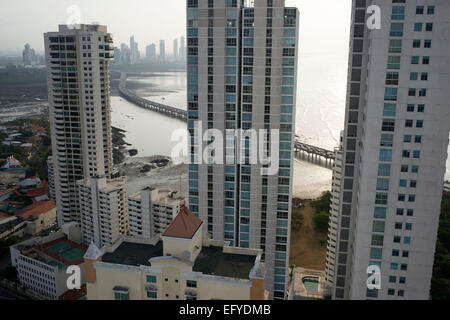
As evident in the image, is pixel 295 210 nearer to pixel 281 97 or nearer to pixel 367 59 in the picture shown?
pixel 281 97

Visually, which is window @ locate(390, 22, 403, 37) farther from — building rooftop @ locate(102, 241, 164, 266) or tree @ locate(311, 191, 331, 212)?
tree @ locate(311, 191, 331, 212)

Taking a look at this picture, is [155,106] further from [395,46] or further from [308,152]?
[395,46]

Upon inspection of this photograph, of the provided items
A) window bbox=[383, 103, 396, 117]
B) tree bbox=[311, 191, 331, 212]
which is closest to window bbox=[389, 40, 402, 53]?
window bbox=[383, 103, 396, 117]

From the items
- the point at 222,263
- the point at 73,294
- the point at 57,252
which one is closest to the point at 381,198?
the point at 222,263

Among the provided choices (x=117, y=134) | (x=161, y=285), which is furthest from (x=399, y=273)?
(x=117, y=134)

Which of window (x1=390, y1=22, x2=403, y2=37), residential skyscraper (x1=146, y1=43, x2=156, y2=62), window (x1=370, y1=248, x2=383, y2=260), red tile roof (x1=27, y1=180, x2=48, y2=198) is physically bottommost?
red tile roof (x1=27, y1=180, x2=48, y2=198)

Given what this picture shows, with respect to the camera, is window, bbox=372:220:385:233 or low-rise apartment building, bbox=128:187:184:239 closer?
window, bbox=372:220:385:233
